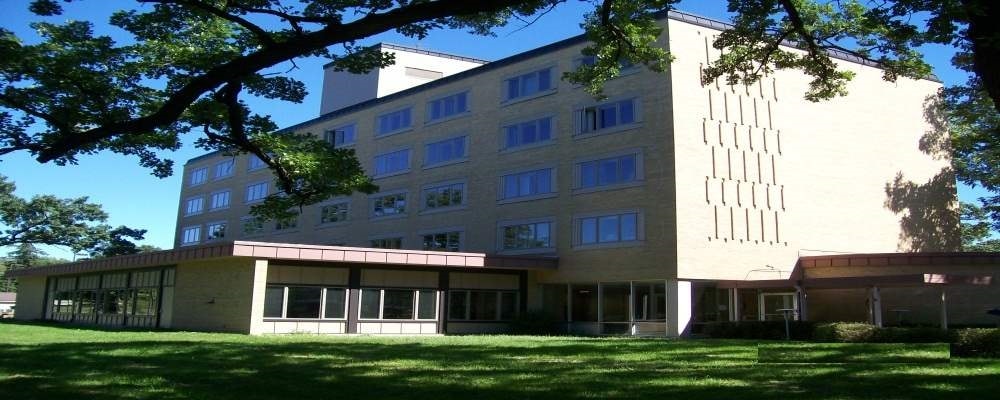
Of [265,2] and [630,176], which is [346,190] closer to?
[265,2]

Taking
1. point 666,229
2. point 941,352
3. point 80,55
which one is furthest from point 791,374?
point 666,229

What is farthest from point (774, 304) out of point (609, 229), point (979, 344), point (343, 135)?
point (343, 135)

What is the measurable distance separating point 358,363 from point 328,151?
6.61 meters

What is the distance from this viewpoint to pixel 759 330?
1219 inches

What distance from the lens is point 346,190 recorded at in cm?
2006

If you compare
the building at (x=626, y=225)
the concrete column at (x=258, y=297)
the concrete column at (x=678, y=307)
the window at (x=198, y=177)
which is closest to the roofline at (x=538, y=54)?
the building at (x=626, y=225)

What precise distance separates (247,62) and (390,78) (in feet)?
147

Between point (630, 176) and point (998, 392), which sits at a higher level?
point (630, 176)

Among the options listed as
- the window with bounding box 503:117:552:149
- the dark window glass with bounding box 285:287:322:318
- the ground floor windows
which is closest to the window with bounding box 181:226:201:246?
the window with bounding box 503:117:552:149

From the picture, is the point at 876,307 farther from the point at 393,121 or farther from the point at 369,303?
the point at 393,121

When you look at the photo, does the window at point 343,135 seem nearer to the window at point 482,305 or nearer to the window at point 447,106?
the window at point 447,106

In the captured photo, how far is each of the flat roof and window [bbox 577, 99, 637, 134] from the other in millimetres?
6384

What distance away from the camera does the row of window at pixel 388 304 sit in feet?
111

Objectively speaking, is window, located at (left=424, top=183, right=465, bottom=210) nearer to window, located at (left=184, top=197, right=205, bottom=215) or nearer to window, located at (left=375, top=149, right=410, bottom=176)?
window, located at (left=375, top=149, right=410, bottom=176)
